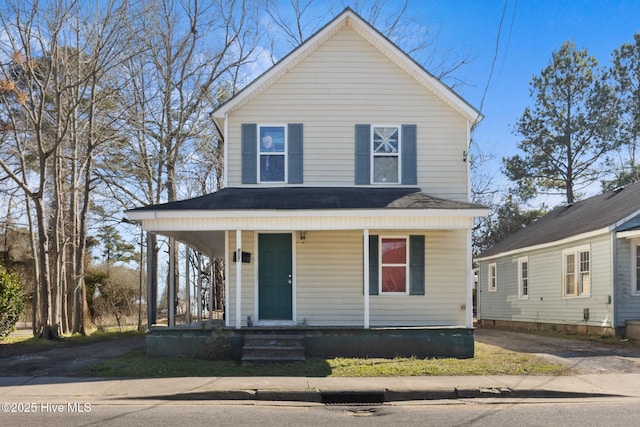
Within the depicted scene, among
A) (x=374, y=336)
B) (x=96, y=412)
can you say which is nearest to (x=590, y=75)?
(x=374, y=336)

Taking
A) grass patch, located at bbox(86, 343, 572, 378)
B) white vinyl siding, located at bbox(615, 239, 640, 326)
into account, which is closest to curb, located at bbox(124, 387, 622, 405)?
grass patch, located at bbox(86, 343, 572, 378)

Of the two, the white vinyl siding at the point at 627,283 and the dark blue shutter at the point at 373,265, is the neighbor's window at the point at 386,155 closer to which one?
the dark blue shutter at the point at 373,265

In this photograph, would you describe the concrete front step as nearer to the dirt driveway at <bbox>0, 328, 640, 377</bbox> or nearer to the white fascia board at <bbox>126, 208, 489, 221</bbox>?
the white fascia board at <bbox>126, 208, 489, 221</bbox>

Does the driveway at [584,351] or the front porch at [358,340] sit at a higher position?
the front porch at [358,340]

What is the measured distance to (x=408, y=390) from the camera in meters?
9.52

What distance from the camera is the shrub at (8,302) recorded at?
50.2ft

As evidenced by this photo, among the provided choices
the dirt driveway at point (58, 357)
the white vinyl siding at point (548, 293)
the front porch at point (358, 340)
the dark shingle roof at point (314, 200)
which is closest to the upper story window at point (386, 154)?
the dark shingle roof at point (314, 200)

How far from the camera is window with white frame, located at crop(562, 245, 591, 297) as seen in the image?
18.5 meters

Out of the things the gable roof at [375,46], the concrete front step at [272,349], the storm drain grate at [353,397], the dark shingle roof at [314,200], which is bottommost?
the storm drain grate at [353,397]

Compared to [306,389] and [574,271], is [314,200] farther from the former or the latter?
[574,271]

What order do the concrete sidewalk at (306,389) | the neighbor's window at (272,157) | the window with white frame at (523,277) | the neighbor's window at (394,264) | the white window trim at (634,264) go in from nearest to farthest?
the concrete sidewalk at (306,389)
the neighbor's window at (394,264)
the neighbor's window at (272,157)
the white window trim at (634,264)
the window with white frame at (523,277)

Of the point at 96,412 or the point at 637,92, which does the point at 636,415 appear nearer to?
the point at 96,412

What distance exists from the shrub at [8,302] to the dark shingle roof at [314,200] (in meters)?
5.20

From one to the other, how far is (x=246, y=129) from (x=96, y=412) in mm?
8455
